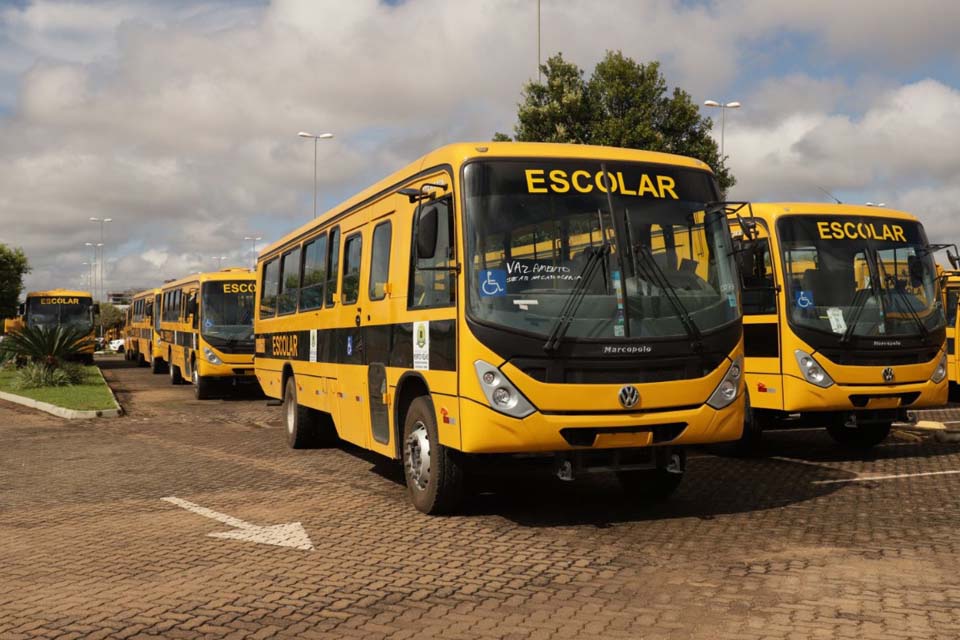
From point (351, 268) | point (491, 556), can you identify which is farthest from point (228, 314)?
point (491, 556)

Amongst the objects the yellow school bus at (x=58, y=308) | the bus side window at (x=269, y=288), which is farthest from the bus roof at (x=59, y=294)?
the bus side window at (x=269, y=288)

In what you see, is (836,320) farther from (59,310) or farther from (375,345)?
(59,310)

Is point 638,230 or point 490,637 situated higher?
point 638,230

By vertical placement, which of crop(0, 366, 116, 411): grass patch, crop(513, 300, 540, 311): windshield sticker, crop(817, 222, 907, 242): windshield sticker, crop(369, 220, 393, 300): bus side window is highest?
crop(817, 222, 907, 242): windshield sticker

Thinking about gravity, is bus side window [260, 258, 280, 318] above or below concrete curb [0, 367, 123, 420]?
above

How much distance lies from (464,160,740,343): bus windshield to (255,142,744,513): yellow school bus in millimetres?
11

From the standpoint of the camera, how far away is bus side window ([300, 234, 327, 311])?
11.7 metres

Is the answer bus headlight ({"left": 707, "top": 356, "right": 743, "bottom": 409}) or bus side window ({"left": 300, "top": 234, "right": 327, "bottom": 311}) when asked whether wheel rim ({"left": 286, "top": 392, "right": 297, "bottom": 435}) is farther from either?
bus headlight ({"left": 707, "top": 356, "right": 743, "bottom": 409})

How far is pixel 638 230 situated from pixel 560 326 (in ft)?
3.48

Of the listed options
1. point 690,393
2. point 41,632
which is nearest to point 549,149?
point 690,393

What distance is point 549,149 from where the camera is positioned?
784cm

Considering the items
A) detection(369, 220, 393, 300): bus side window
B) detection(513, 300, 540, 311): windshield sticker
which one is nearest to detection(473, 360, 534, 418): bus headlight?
detection(513, 300, 540, 311): windshield sticker

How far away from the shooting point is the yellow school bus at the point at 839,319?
10758 millimetres

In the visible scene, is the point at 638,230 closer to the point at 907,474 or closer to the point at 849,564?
the point at 849,564
